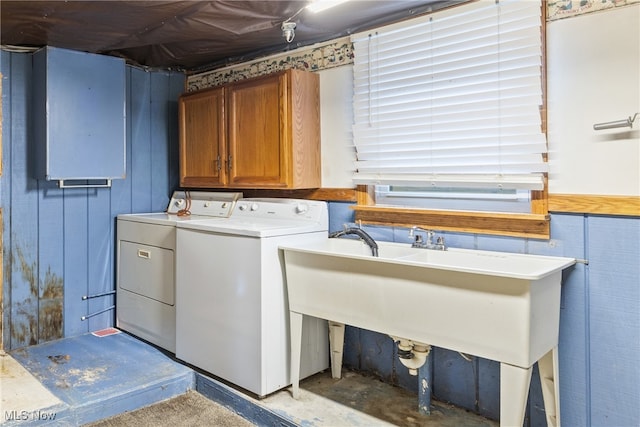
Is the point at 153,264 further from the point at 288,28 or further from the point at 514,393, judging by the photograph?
the point at 514,393

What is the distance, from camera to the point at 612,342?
202 cm

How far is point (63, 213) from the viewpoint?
11.2 ft

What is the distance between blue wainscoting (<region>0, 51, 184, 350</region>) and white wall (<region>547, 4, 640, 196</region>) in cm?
287

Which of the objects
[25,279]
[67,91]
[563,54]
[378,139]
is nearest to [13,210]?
[25,279]

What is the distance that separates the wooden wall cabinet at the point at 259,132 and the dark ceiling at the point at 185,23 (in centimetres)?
29

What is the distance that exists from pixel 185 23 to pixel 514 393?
2515 millimetres

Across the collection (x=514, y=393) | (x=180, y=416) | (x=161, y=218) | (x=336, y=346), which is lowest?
(x=180, y=416)

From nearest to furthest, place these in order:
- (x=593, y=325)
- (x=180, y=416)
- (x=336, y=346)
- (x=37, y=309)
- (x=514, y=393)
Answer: (x=514, y=393)
(x=593, y=325)
(x=180, y=416)
(x=336, y=346)
(x=37, y=309)

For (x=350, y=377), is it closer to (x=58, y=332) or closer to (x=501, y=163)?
(x=501, y=163)

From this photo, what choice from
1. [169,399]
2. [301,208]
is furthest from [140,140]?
[169,399]

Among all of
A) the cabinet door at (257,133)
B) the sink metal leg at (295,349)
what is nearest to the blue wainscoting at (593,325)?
the sink metal leg at (295,349)

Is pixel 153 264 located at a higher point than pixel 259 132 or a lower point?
lower

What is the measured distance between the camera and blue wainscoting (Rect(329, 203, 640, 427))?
6.45ft

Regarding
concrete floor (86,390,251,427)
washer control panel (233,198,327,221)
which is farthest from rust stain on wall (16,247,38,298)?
washer control panel (233,198,327,221)
